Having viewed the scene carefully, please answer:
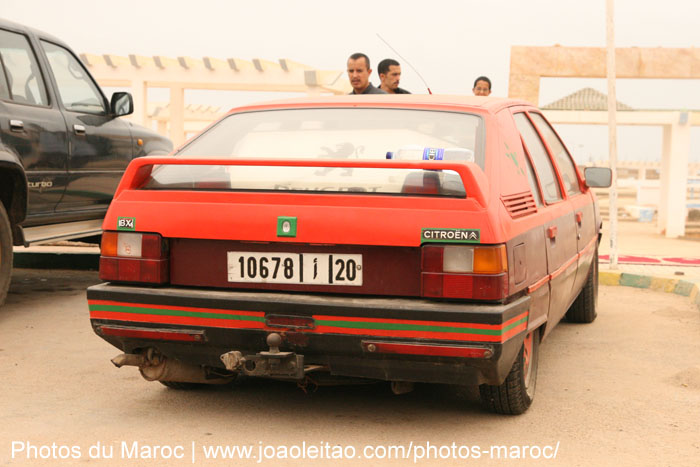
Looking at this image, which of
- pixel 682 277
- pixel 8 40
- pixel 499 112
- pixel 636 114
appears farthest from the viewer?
pixel 636 114

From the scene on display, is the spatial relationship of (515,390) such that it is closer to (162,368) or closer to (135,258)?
(162,368)

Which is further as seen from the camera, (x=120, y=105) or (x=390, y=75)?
(x=390, y=75)

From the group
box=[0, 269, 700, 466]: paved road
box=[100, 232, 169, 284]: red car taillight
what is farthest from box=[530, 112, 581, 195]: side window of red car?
box=[100, 232, 169, 284]: red car taillight

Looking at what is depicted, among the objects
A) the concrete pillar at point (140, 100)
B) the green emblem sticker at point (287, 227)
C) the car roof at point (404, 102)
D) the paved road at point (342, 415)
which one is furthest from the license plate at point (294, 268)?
the concrete pillar at point (140, 100)

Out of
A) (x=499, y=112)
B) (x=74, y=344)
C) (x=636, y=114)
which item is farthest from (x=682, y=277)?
(x=636, y=114)

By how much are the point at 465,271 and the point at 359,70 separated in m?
4.60

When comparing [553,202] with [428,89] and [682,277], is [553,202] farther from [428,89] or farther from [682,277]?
[682,277]

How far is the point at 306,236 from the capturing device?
3672mm

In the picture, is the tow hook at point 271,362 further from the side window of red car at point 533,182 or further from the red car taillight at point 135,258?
the side window of red car at point 533,182

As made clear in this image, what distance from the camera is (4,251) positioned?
6.25 metres

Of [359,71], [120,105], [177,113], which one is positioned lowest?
[120,105]

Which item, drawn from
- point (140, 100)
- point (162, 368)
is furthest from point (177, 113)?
point (162, 368)

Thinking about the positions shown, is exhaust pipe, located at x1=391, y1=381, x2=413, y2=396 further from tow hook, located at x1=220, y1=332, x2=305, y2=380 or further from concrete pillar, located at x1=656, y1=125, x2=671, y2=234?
concrete pillar, located at x1=656, y1=125, x2=671, y2=234

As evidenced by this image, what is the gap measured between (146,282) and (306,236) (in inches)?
28.7
